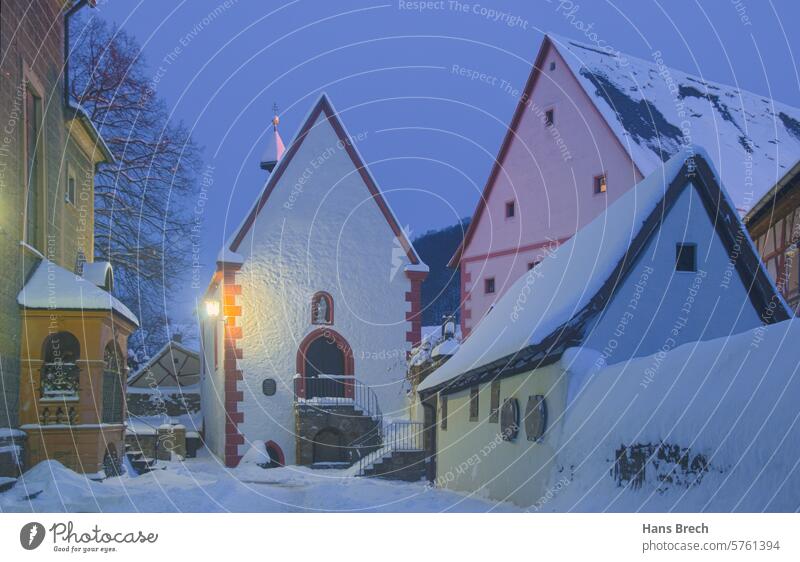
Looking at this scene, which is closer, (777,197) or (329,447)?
(777,197)

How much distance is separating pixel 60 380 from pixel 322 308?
7523 mm

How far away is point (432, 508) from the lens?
9812 mm

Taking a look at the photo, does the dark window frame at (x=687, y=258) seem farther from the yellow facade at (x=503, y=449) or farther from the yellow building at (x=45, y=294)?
the yellow building at (x=45, y=294)

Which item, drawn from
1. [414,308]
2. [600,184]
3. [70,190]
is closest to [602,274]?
[70,190]

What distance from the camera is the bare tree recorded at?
13516 millimetres

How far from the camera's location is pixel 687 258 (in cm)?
983

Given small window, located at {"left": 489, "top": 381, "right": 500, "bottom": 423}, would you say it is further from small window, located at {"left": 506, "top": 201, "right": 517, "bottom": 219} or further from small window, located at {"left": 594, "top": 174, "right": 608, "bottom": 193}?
small window, located at {"left": 506, "top": 201, "right": 517, "bottom": 219}

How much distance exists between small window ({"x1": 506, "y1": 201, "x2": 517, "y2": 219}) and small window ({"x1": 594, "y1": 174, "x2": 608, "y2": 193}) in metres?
2.69

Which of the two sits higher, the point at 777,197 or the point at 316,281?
the point at 777,197

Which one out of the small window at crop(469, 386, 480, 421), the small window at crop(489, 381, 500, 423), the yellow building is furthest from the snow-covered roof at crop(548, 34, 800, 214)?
the yellow building

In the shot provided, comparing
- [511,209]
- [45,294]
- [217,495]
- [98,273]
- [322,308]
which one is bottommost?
[217,495]

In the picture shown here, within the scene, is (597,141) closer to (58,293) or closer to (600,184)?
(600,184)

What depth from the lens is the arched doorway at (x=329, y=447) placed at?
17.3m
